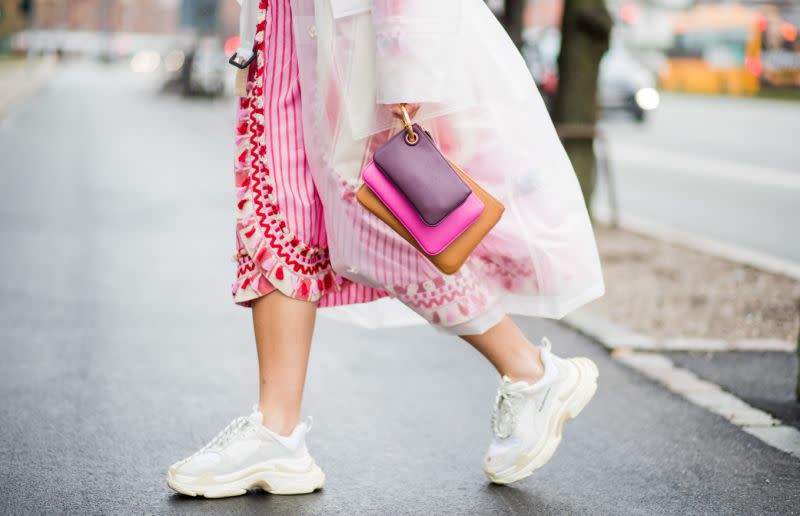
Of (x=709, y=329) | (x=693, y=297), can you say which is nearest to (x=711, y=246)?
(x=693, y=297)

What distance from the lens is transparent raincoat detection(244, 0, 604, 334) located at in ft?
8.71

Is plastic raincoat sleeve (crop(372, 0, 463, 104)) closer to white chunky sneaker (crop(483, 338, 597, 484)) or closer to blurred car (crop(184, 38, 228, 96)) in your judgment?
white chunky sneaker (crop(483, 338, 597, 484))

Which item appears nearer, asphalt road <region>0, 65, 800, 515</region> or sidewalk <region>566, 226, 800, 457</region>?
asphalt road <region>0, 65, 800, 515</region>

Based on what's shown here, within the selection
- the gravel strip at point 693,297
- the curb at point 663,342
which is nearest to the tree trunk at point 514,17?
the gravel strip at point 693,297

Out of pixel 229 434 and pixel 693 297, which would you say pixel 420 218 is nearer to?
pixel 229 434

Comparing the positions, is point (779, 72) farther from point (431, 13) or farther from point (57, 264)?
point (431, 13)

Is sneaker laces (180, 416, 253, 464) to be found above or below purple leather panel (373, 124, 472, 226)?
below

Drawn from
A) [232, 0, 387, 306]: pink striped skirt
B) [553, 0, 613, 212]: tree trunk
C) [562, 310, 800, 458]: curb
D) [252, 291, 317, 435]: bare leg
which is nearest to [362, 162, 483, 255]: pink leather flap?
[232, 0, 387, 306]: pink striped skirt

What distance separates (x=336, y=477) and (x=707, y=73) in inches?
1380

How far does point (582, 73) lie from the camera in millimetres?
8352

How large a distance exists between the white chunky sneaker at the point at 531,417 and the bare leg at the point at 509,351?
0.9 inches

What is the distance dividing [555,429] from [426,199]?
2.73 ft

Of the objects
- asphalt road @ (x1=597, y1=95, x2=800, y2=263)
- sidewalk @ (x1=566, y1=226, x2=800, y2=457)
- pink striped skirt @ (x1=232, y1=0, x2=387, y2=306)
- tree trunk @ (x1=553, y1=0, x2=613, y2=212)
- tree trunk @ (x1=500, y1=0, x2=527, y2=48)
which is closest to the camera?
pink striped skirt @ (x1=232, y1=0, x2=387, y2=306)

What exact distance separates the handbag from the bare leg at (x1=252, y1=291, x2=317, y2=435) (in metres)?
0.44
